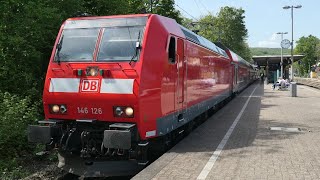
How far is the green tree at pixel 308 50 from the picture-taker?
393ft

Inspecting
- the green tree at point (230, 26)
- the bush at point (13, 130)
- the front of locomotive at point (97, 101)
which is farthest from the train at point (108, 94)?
the green tree at point (230, 26)

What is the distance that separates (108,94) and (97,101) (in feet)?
0.91

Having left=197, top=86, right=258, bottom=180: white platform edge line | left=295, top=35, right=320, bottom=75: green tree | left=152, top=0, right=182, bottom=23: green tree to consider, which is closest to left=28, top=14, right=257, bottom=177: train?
left=197, top=86, right=258, bottom=180: white platform edge line

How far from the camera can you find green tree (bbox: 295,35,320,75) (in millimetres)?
119938

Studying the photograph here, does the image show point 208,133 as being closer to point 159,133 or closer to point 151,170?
point 159,133

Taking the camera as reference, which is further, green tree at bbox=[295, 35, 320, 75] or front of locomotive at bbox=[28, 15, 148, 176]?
green tree at bbox=[295, 35, 320, 75]

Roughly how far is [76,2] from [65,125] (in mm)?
8089

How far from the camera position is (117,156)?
25.5ft

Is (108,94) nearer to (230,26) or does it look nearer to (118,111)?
(118,111)

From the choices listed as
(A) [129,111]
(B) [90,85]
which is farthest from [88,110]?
(A) [129,111]

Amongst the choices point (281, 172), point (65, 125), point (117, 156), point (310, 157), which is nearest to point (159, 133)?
point (117, 156)

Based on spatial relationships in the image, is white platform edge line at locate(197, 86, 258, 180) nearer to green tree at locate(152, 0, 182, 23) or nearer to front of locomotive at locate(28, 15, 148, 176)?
front of locomotive at locate(28, 15, 148, 176)

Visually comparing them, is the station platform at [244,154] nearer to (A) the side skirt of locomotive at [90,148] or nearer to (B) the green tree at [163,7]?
(A) the side skirt of locomotive at [90,148]

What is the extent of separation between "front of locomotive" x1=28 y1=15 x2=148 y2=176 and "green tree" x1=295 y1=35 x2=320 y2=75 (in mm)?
118132
